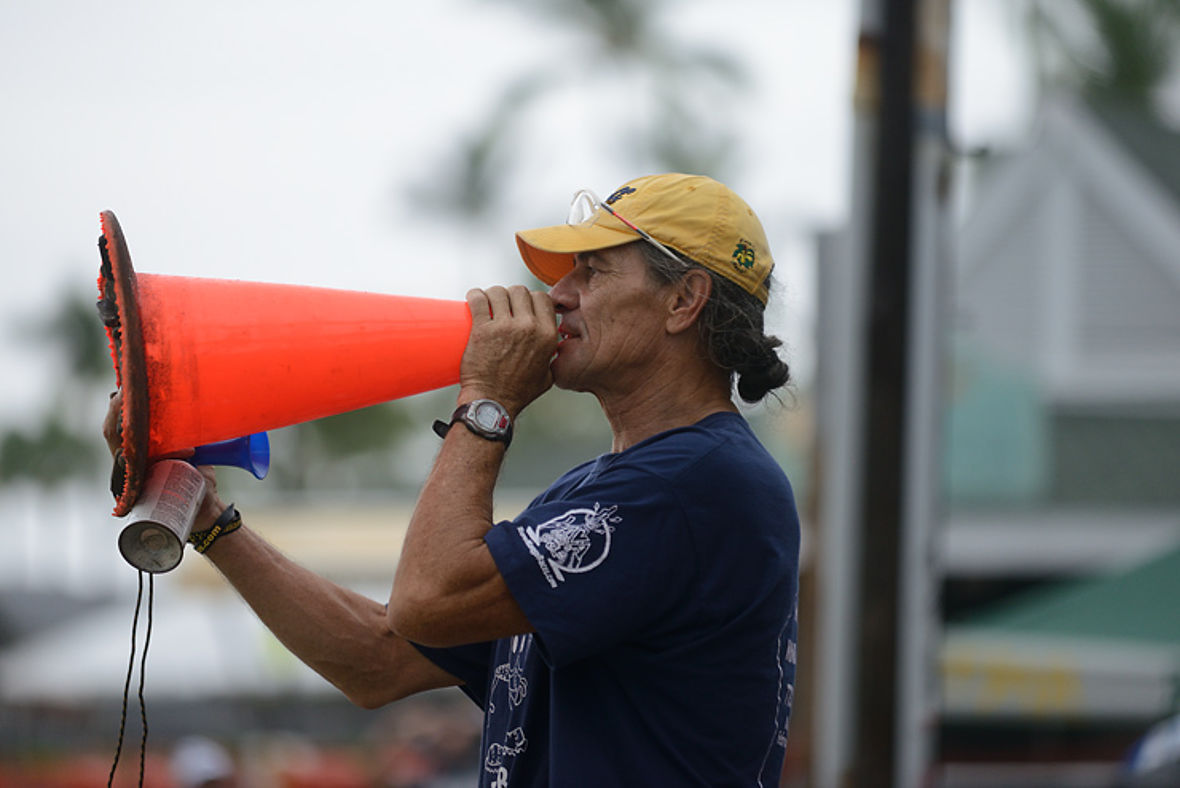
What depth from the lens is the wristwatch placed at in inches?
79.5

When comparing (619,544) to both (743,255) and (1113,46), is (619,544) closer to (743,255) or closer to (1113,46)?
(743,255)

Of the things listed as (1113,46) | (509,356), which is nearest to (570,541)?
(509,356)

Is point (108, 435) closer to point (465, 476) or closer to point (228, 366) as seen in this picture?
point (228, 366)

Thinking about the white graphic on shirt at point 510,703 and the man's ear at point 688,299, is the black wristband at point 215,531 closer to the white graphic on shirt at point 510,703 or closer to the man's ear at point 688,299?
the white graphic on shirt at point 510,703

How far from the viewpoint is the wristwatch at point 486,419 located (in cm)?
202

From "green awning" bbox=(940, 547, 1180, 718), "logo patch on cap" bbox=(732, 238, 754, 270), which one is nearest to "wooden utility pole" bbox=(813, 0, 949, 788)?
"logo patch on cap" bbox=(732, 238, 754, 270)

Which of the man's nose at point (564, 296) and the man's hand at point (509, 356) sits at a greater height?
the man's nose at point (564, 296)

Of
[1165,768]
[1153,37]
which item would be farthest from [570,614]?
[1153,37]

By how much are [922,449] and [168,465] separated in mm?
3103

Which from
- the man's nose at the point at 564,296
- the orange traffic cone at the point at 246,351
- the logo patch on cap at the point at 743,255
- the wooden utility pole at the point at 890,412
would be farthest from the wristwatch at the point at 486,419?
the wooden utility pole at the point at 890,412

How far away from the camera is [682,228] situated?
2174mm

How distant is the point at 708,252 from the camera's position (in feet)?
7.13

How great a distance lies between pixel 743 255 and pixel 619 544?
1.97 feet

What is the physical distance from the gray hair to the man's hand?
208 mm
